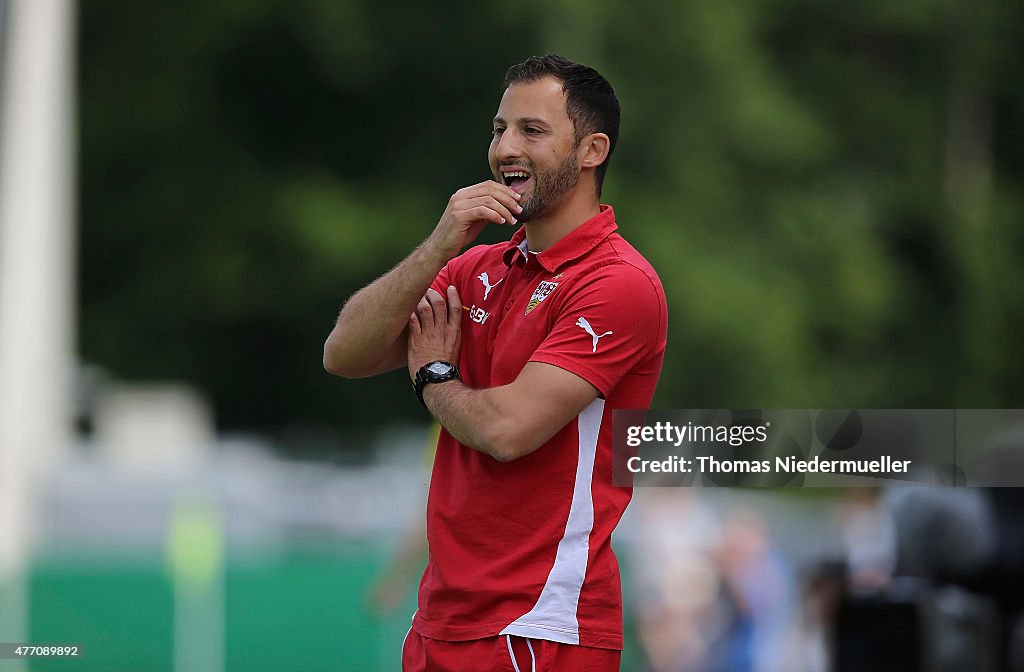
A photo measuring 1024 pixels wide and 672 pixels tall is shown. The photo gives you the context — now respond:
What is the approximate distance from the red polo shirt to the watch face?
91mm

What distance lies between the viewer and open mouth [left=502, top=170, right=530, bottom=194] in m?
2.97

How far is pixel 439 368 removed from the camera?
2.96 metres

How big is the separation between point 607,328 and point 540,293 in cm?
18

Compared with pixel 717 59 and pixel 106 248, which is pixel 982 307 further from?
pixel 106 248

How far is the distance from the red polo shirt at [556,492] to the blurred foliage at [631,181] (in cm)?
1207

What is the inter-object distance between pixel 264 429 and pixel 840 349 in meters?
6.69

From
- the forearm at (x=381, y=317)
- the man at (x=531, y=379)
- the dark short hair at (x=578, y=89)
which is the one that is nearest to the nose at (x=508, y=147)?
the man at (x=531, y=379)

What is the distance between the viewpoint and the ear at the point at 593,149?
301 cm

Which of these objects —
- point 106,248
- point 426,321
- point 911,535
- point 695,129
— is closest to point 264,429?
point 106,248

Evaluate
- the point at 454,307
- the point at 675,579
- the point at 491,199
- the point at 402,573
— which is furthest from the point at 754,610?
the point at 491,199

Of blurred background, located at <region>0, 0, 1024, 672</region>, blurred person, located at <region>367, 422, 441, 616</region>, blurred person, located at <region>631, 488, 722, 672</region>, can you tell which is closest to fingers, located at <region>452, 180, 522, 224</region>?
blurred person, located at <region>367, 422, 441, 616</region>

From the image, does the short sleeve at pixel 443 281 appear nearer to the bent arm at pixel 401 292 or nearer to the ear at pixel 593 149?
the bent arm at pixel 401 292

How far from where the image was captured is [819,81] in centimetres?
1697

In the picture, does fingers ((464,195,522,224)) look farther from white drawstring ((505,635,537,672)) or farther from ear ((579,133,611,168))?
white drawstring ((505,635,537,672))
